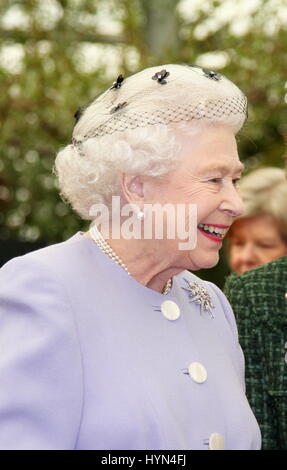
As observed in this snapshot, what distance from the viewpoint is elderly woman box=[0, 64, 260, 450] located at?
6.93ft

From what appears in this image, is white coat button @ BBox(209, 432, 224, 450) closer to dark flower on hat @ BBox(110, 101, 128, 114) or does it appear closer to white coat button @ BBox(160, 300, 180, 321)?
white coat button @ BBox(160, 300, 180, 321)

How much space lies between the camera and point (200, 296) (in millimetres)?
2656

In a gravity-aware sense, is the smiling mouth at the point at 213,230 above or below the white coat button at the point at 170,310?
above

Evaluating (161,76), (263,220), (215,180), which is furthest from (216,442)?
(263,220)

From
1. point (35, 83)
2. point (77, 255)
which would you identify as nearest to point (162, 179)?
point (77, 255)

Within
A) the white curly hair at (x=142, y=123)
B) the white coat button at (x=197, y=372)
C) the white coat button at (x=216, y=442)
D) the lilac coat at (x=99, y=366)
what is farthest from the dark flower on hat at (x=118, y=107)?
the white coat button at (x=216, y=442)

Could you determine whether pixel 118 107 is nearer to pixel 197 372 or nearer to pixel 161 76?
pixel 161 76

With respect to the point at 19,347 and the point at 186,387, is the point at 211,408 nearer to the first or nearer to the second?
the point at 186,387


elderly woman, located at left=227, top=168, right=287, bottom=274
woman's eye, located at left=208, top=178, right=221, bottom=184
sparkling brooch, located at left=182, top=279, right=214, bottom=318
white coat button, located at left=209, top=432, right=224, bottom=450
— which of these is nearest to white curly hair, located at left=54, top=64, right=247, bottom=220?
woman's eye, located at left=208, top=178, right=221, bottom=184

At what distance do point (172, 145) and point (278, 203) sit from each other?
8.12 ft

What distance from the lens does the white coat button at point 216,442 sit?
2.29 m

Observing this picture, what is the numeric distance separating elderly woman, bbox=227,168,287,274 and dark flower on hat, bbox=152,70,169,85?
234 centimetres

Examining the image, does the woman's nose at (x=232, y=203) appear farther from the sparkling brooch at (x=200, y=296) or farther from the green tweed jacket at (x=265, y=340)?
the green tweed jacket at (x=265, y=340)

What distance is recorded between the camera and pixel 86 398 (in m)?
2.13
